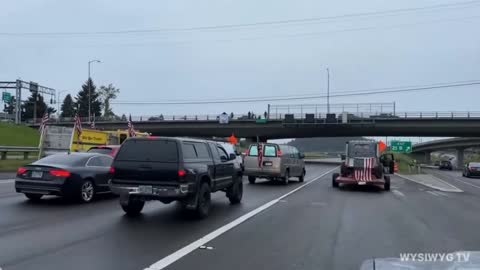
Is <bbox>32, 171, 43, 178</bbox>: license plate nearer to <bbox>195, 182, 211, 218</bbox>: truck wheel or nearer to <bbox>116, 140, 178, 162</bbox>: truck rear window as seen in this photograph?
<bbox>116, 140, 178, 162</bbox>: truck rear window

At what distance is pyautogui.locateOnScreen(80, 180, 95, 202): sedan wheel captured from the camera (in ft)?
44.7

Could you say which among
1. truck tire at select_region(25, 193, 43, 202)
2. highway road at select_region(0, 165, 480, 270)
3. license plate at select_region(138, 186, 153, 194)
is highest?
license plate at select_region(138, 186, 153, 194)

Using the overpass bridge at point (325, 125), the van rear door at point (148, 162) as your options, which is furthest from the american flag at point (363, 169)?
the overpass bridge at point (325, 125)

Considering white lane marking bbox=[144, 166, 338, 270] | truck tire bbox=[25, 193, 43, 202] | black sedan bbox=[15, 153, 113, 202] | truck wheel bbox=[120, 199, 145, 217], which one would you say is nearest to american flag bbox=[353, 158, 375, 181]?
white lane marking bbox=[144, 166, 338, 270]

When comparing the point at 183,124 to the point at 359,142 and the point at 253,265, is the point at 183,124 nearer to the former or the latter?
the point at 359,142

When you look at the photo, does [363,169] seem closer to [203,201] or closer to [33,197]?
[203,201]

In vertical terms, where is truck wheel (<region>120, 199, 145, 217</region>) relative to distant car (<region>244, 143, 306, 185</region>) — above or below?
below

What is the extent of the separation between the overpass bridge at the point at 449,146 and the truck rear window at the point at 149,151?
88681 mm

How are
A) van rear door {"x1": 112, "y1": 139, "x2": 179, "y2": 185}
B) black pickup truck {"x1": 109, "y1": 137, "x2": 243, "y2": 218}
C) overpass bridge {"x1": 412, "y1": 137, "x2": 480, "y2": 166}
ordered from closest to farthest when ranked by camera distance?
black pickup truck {"x1": 109, "y1": 137, "x2": 243, "y2": 218} < van rear door {"x1": 112, "y1": 139, "x2": 179, "y2": 185} < overpass bridge {"x1": 412, "y1": 137, "x2": 480, "y2": 166}

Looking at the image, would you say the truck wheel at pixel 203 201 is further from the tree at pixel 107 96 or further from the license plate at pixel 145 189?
the tree at pixel 107 96

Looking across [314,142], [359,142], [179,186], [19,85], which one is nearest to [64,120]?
[19,85]

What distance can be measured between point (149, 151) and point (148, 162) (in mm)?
281

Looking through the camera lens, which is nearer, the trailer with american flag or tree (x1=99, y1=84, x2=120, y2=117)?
the trailer with american flag

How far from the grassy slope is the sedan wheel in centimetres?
5105
